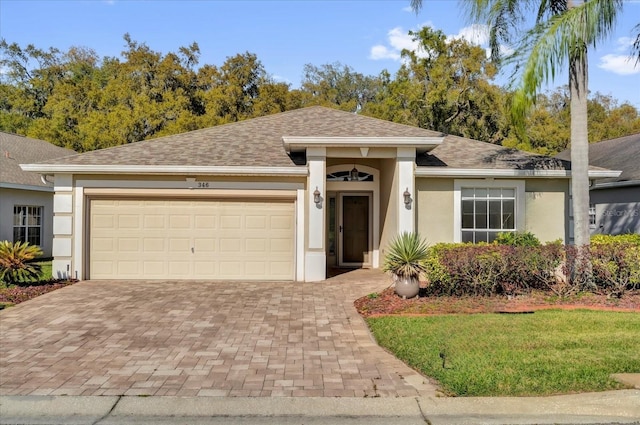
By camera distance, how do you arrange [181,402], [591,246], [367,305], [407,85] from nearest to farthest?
[181,402] < [367,305] < [591,246] < [407,85]

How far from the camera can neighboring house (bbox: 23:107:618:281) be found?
12680mm

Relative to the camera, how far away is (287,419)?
4.68m

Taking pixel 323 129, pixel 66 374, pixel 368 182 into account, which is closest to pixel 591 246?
pixel 368 182

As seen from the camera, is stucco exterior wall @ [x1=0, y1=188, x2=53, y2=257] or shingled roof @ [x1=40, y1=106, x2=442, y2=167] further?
stucco exterior wall @ [x1=0, y1=188, x2=53, y2=257]

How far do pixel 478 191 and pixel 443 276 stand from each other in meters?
4.50

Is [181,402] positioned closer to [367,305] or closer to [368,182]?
[367,305]

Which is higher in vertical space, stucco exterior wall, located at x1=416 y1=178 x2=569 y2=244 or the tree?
the tree

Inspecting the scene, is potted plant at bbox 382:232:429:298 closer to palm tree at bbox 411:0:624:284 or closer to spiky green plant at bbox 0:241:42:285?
palm tree at bbox 411:0:624:284

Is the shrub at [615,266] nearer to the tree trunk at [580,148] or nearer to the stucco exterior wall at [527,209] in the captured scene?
the tree trunk at [580,148]

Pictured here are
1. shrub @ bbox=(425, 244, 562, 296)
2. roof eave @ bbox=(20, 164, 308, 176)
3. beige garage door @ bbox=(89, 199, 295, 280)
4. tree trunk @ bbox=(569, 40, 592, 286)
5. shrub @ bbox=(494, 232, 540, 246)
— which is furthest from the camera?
beige garage door @ bbox=(89, 199, 295, 280)

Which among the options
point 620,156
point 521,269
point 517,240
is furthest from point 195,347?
point 620,156

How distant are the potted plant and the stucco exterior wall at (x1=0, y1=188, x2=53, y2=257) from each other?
13.0 metres

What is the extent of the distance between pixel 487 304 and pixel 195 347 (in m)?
5.51

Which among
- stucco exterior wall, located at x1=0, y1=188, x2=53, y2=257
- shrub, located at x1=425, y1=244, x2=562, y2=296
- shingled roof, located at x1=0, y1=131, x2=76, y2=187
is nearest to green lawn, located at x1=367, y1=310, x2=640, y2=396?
shrub, located at x1=425, y1=244, x2=562, y2=296
